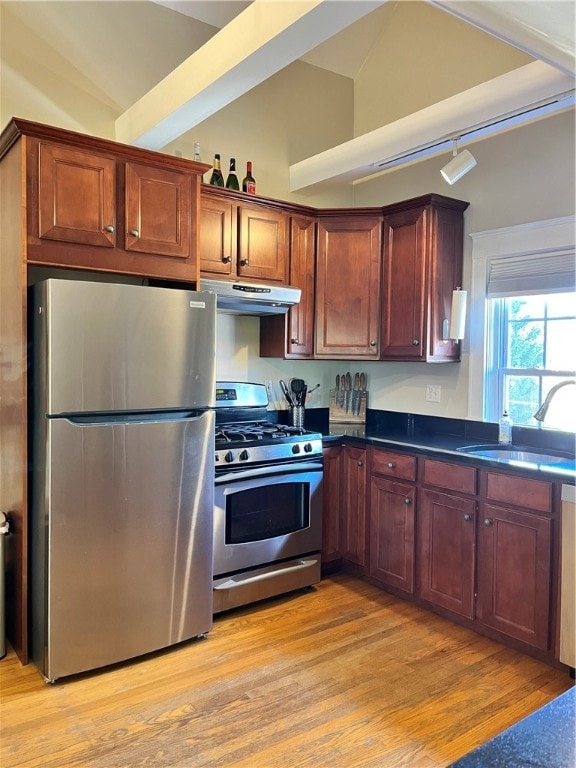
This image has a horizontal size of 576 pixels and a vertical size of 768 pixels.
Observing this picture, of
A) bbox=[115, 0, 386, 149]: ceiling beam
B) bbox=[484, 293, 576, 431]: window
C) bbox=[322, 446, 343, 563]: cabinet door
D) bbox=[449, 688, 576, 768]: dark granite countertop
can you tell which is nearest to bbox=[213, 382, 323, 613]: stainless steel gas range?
bbox=[322, 446, 343, 563]: cabinet door

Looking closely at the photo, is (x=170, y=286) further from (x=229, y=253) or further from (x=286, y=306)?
(x=286, y=306)

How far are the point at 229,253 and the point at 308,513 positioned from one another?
1.58 metres

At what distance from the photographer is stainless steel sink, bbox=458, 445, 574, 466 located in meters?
2.87

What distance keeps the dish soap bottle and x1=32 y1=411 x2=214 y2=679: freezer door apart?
1632 mm

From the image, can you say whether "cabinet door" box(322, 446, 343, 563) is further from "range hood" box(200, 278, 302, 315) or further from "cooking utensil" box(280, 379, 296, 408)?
"range hood" box(200, 278, 302, 315)

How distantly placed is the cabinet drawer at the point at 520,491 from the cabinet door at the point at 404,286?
0.95 metres

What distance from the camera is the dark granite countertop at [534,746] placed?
0.67m

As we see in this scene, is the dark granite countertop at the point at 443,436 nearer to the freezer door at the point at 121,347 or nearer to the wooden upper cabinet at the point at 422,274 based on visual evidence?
the wooden upper cabinet at the point at 422,274

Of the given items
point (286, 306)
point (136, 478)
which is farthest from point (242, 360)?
point (136, 478)

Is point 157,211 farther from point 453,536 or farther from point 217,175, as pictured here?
point 453,536

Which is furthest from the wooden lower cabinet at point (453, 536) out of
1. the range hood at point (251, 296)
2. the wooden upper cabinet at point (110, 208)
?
the wooden upper cabinet at point (110, 208)

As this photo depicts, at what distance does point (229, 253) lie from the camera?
10.7 feet

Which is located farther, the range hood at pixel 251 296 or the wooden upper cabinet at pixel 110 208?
the range hood at pixel 251 296

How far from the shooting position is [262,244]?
3393mm
